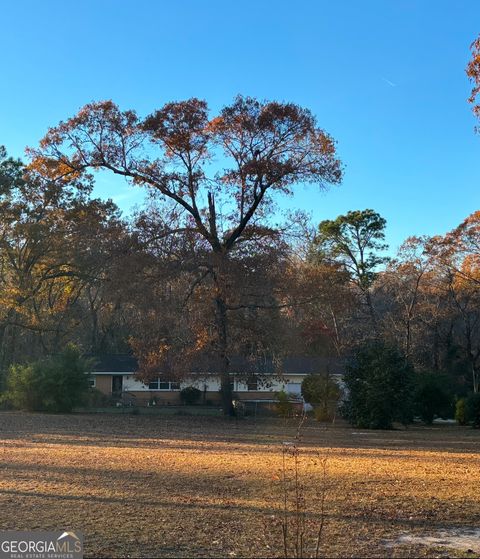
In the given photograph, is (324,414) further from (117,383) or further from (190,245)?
(117,383)

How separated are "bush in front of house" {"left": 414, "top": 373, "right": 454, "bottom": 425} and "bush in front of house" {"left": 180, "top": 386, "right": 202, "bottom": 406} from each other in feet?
61.7

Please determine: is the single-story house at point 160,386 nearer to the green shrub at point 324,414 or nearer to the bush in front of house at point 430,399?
the bush in front of house at point 430,399

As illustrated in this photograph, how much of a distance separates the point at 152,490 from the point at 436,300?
40.0 metres

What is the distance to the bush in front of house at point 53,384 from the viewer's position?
30.6 metres

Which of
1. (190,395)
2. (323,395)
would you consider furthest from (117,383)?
(323,395)

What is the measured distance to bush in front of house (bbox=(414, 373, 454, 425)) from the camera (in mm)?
34469

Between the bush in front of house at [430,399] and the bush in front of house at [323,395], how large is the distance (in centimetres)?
466

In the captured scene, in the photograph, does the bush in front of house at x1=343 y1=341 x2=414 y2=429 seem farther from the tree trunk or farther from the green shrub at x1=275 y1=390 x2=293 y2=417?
the tree trunk

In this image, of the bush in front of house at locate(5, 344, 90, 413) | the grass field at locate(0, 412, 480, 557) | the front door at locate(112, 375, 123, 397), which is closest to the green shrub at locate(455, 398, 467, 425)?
the grass field at locate(0, 412, 480, 557)

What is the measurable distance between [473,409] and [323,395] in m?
7.37

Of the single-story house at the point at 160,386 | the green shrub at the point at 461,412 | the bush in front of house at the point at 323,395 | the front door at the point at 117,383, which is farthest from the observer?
the front door at the point at 117,383

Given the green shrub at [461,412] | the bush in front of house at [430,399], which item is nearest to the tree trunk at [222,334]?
the bush in front of house at [430,399]

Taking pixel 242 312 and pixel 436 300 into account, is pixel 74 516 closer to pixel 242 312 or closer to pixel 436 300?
pixel 242 312

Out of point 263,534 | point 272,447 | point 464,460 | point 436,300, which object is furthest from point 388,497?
point 436,300
